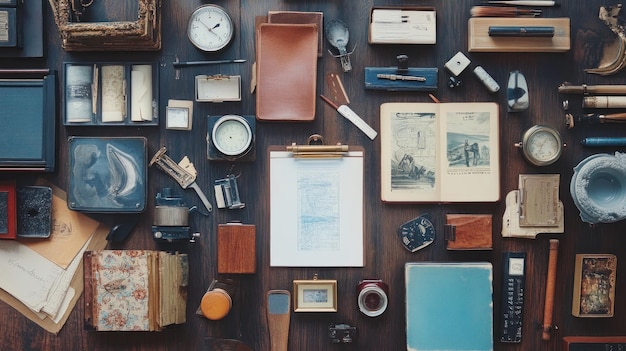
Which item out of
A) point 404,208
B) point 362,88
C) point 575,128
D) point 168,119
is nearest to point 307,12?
point 362,88

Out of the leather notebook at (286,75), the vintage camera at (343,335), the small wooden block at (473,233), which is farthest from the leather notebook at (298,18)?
the vintage camera at (343,335)

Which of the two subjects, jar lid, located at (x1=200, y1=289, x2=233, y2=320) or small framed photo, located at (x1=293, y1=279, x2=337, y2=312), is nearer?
jar lid, located at (x1=200, y1=289, x2=233, y2=320)

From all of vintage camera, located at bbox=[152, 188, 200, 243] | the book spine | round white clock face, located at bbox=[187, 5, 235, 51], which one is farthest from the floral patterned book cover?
round white clock face, located at bbox=[187, 5, 235, 51]

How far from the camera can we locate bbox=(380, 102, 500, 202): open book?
9.75ft

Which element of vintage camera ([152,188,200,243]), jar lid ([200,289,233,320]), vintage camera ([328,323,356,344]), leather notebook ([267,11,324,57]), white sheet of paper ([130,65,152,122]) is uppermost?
leather notebook ([267,11,324,57])

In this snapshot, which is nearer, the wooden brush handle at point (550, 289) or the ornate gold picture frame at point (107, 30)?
the ornate gold picture frame at point (107, 30)

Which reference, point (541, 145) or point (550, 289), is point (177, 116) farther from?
point (550, 289)

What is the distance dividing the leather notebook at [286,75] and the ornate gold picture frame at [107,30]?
49 cm

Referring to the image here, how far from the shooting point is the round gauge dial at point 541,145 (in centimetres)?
293

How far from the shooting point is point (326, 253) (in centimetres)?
299

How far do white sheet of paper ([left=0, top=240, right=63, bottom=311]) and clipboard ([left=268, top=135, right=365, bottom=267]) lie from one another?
3.48 feet

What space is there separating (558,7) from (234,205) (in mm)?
1782

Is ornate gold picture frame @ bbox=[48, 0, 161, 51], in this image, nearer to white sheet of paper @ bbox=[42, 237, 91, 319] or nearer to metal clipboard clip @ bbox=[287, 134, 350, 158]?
metal clipboard clip @ bbox=[287, 134, 350, 158]

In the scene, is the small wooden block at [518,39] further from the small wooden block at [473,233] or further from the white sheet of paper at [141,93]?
the white sheet of paper at [141,93]
